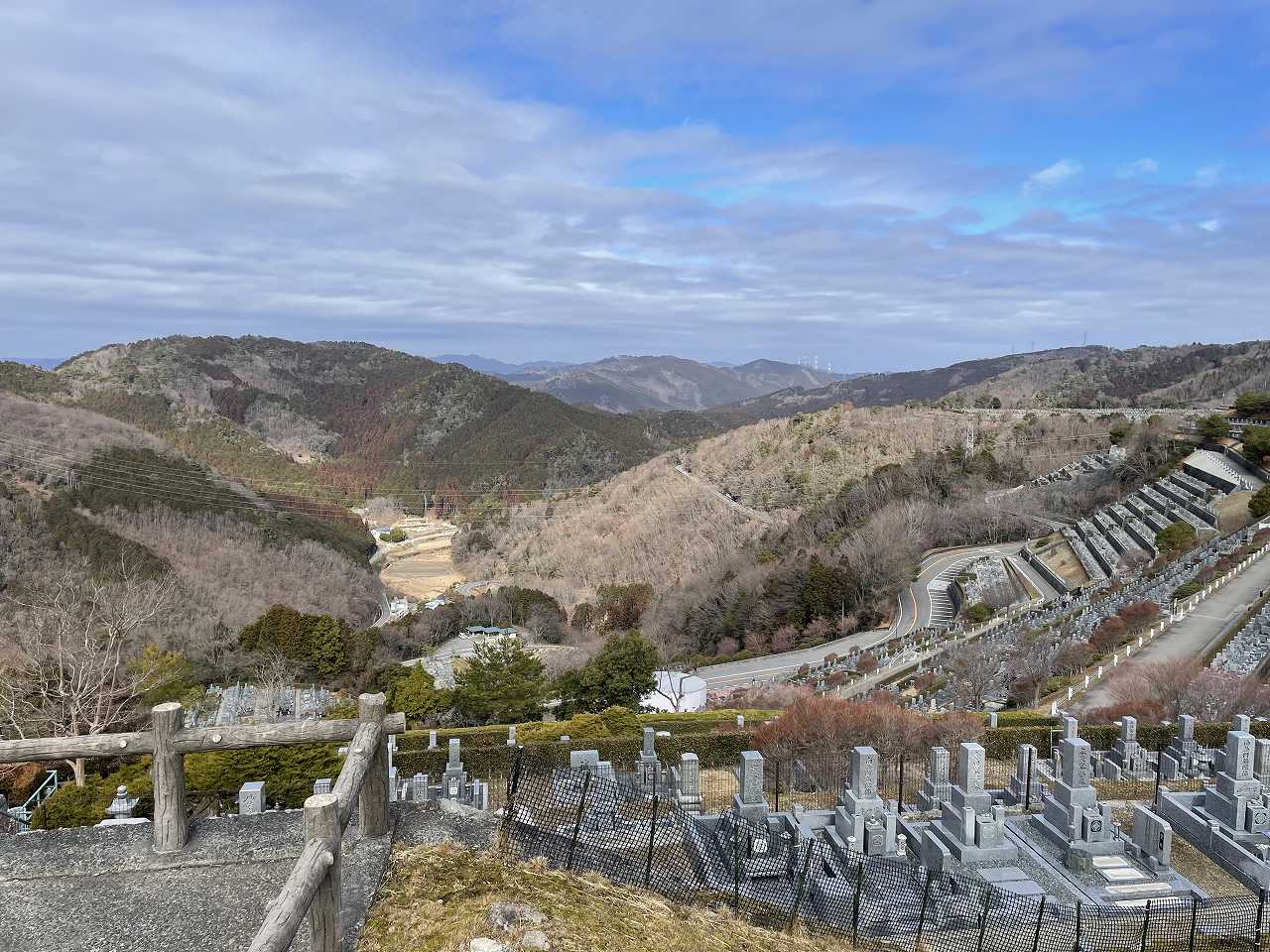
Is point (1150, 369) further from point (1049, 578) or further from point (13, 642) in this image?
point (13, 642)

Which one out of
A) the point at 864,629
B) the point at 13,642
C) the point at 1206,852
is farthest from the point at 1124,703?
the point at 13,642

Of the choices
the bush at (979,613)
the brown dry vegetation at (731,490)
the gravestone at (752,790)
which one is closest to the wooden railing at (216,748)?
the gravestone at (752,790)

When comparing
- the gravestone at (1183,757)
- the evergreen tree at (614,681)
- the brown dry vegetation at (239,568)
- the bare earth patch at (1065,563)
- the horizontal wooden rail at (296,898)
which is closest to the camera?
the horizontal wooden rail at (296,898)

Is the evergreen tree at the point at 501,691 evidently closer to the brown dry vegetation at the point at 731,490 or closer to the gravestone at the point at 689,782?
the gravestone at the point at 689,782

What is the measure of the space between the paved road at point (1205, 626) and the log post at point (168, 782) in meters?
18.4

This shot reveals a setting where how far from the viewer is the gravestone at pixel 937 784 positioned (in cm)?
1233

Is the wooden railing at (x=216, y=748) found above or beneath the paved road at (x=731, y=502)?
above

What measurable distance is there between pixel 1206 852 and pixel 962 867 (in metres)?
3.74

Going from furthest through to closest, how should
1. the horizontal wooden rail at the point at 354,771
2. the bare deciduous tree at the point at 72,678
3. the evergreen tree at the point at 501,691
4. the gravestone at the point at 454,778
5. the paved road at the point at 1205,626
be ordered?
the evergreen tree at the point at 501,691 → the paved road at the point at 1205,626 → the bare deciduous tree at the point at 72,678 → the gravestone at the point at 454,778 → the horizontal wooden rail at the point at 354,771

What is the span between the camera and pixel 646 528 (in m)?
57.2

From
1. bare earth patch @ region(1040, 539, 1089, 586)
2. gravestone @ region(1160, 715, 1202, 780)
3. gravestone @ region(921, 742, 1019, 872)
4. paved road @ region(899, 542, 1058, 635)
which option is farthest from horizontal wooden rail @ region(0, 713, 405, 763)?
bare earth patch @ region(1040, 539, 1089, 586)

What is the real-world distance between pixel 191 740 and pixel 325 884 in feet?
5.15

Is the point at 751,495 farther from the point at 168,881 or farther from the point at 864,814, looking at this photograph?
the point at 168,881

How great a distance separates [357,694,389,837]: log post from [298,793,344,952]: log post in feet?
3.45
